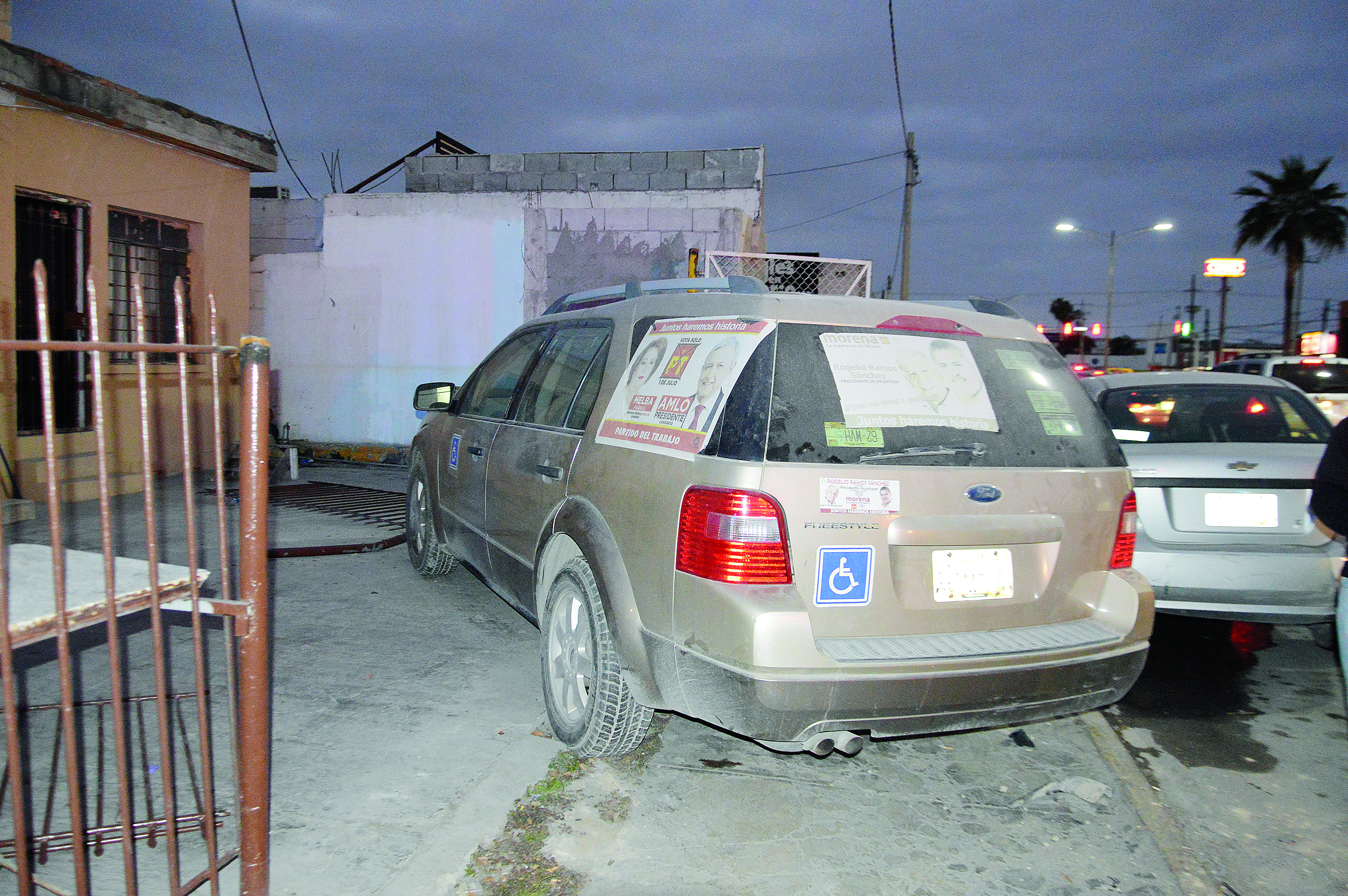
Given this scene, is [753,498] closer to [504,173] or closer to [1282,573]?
[1282,573]

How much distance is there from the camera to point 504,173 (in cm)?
1355

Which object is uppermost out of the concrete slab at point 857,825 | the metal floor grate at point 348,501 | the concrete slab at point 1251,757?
the metal floor grate at point 348,501

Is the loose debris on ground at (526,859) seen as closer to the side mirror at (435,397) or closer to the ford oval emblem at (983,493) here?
the ford oval emblem at (983,493)

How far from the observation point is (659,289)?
4238 millimetres

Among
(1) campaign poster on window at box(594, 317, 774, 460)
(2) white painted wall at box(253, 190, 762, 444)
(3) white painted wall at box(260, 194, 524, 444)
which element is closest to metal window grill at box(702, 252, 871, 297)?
(2) white painted wall at box(253, 190, 762, 444)

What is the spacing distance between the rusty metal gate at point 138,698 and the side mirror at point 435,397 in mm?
2023

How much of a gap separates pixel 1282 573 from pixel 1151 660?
857mm

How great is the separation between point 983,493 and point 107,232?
957 centimetres

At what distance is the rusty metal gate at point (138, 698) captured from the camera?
6.11 feet

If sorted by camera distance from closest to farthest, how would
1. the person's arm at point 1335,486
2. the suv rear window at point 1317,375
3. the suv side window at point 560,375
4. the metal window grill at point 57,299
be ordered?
the person's arm at point 1335,486
the suv side window at point 560,375
the metal window grill at point 57,299
the suv rear window at point 1317,375

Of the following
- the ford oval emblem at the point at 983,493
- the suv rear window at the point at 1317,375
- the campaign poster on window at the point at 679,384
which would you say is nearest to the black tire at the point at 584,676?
the campaign poster on window at the point at 679,384

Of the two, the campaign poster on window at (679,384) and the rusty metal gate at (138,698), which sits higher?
the campaign poster on window at (679,384)

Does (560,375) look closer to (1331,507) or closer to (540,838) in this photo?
(540,838)

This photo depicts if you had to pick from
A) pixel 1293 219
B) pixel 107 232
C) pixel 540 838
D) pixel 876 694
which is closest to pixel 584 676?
pixel 540 838
